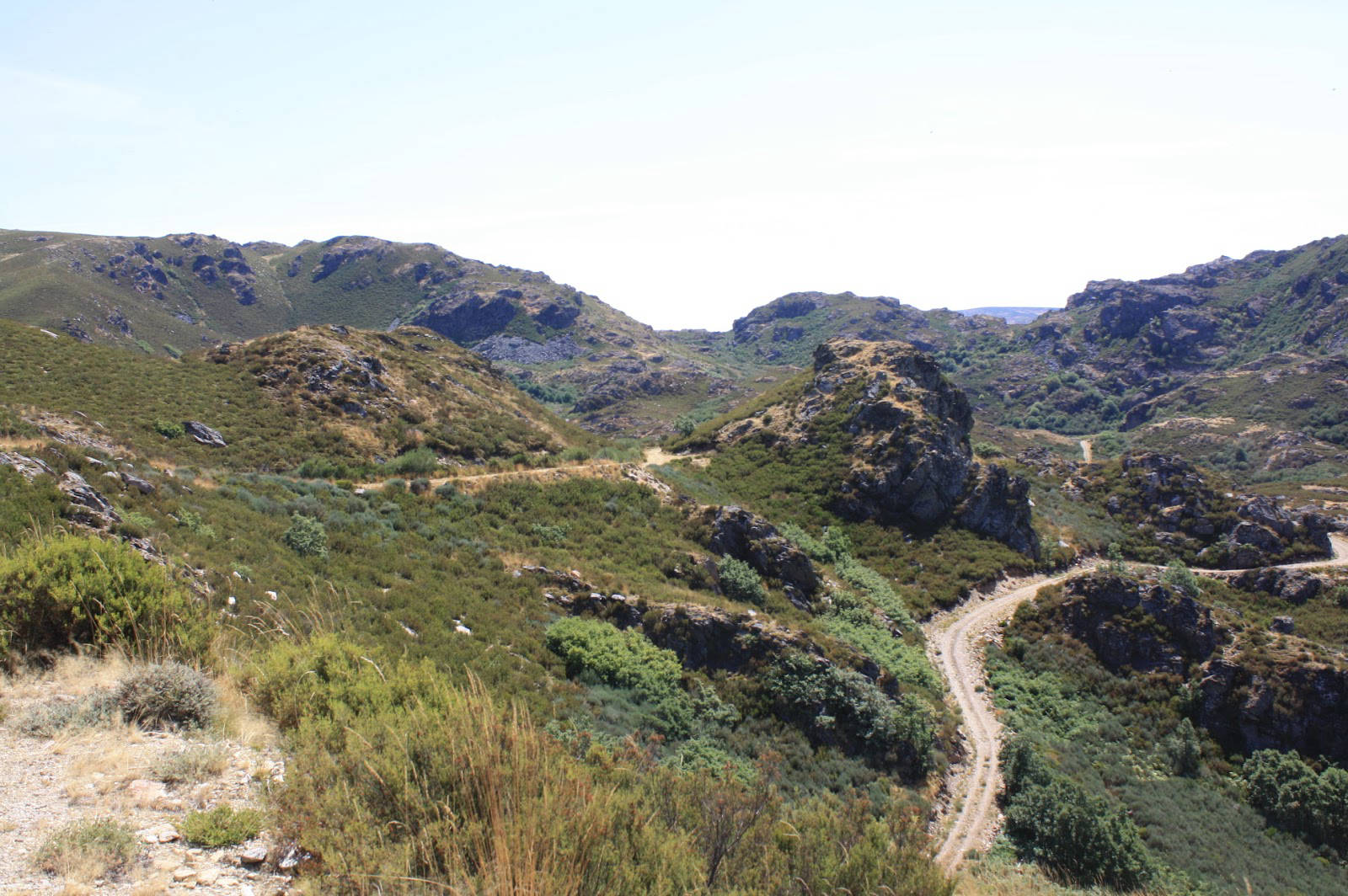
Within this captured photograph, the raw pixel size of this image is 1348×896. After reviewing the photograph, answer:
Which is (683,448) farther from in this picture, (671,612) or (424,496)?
(671,612)

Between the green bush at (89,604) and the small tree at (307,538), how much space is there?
8.42 m

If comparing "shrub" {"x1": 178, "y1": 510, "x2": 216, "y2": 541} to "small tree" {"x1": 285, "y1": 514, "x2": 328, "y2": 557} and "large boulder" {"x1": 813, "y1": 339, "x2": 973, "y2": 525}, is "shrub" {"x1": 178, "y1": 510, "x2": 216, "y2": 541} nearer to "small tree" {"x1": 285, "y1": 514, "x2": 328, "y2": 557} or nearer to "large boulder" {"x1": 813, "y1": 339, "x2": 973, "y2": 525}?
"small tree" {"x1": 285, "y1": 514, "x2": 328, "y2": 557}

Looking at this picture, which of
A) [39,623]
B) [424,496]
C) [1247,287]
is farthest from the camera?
[1247,287]

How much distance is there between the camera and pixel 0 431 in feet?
58.0

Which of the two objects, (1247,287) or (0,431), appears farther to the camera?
(1247,287)

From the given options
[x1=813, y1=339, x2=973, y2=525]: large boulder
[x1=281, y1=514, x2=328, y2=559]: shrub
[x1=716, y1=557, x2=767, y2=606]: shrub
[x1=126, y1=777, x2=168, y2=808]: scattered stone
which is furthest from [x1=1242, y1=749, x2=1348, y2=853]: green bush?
[x1=281, y1=514, x2=328, y2=559]: shrub

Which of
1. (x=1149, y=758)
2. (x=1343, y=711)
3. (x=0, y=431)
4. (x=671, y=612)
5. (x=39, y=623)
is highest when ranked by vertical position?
(x=0, y=431)

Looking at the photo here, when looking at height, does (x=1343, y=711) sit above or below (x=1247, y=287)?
below

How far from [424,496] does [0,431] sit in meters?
12.4

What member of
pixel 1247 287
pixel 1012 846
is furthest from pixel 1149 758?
pixel 1247 287

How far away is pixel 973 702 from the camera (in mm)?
23969

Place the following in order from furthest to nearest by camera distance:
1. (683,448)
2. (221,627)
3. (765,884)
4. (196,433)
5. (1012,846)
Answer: (683,448) < (196,433) < (1012,846) < (221,627) < (765,884)

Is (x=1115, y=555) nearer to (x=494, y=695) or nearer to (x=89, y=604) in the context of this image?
(x=494, y=695)

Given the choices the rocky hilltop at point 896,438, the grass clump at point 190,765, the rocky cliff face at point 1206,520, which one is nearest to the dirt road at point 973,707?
the rocky hilltop at point 896,438
